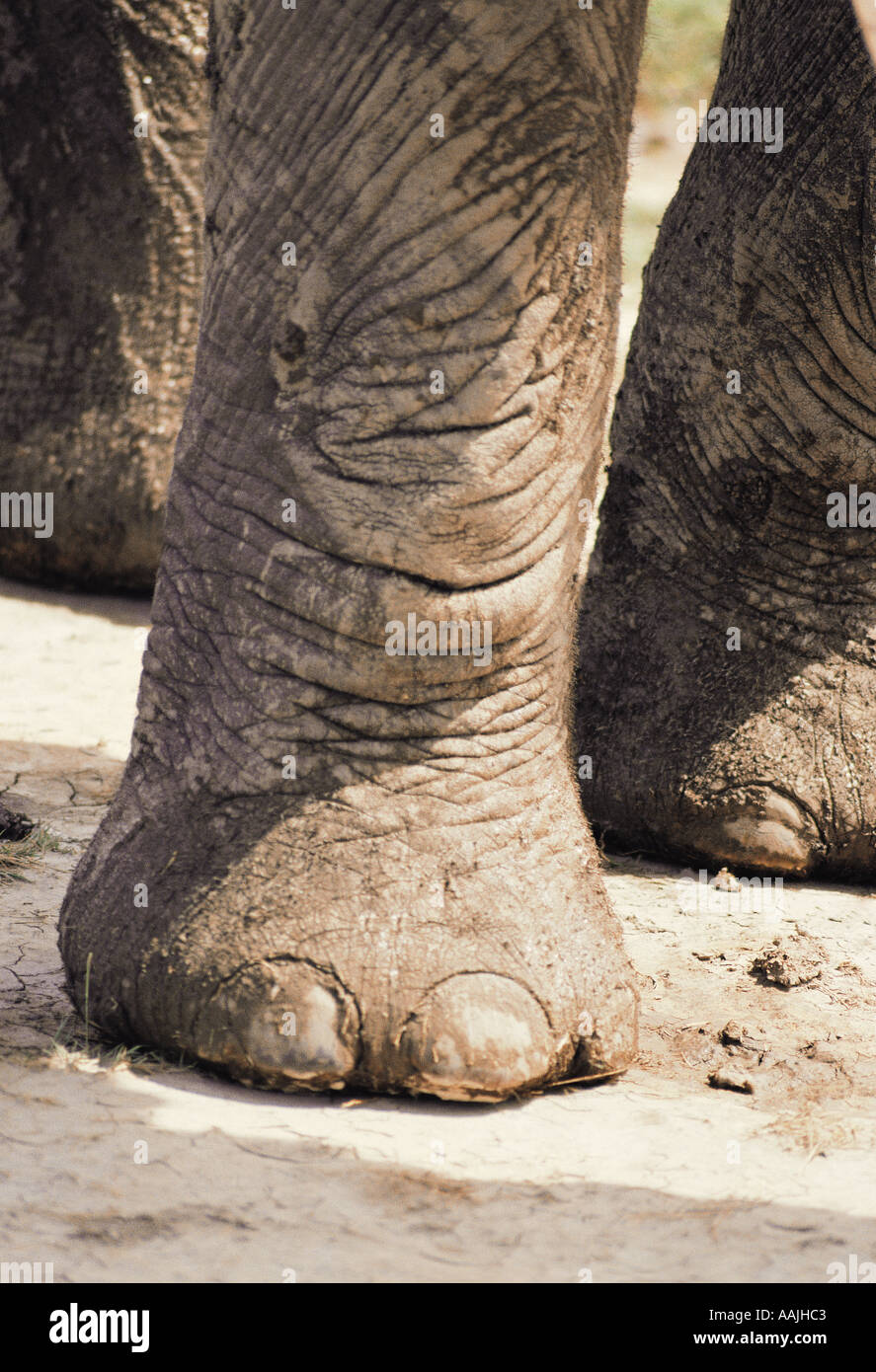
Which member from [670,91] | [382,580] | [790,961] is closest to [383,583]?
[382,580]

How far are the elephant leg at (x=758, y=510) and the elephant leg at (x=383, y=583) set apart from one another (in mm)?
552

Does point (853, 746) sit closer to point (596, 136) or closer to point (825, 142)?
point (825, 142)

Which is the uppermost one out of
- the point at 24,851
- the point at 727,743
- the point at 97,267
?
the point at 97,267

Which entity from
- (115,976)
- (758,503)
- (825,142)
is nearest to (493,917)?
(115,976)

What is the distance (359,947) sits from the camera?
59.2 inches

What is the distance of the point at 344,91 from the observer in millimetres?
1546

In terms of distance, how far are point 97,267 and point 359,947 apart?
7.64 feet

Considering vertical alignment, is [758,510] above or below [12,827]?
above

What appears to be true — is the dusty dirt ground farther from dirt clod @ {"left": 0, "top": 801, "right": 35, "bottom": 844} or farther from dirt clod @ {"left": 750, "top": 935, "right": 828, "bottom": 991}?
dirt clod @ {"left": 0, "top": 801, "right": 35, "bottom": 844}

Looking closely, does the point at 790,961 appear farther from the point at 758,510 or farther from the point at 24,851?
the point at 24,851

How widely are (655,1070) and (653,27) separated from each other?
1168 mm

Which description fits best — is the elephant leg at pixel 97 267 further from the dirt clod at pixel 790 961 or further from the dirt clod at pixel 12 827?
the dirt clod at pixel 790 961

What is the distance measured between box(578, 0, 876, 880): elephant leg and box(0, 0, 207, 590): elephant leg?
142 centimetres

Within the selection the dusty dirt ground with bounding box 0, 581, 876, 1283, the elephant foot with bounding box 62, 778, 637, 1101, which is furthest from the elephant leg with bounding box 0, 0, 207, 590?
the elephant foot with bounding box 62, 778, 637, 1101
